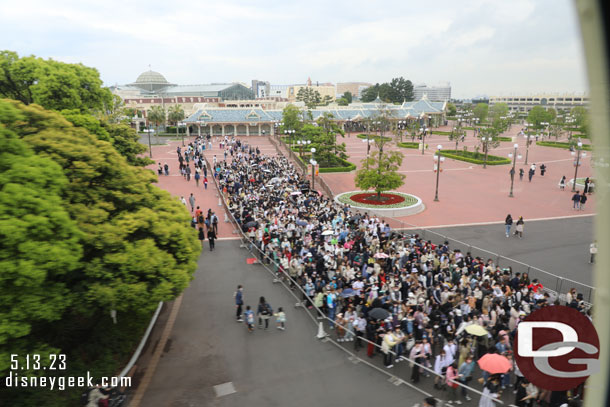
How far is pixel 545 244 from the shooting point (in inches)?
783

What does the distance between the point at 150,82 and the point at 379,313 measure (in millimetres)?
119357

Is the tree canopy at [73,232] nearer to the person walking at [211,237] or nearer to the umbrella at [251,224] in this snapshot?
the person walking at [211,237]

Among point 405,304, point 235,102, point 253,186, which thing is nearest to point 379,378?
point 405,304

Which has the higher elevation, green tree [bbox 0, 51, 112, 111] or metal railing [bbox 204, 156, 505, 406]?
green tree [bbox 0, 51, 112, 111]

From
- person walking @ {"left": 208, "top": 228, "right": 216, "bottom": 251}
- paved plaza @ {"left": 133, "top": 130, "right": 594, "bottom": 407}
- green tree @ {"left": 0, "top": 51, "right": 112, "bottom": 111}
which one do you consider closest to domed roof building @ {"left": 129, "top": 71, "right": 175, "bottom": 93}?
green tree @ {"left": 0, "top": 51, "right": 112, "bottom": 111}

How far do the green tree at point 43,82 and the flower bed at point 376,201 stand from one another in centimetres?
1779

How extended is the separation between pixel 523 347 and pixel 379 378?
8.34 metres

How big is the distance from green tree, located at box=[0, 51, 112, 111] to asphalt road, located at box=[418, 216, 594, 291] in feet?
73.2

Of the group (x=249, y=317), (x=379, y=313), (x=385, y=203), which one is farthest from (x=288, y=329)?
(x=385, y=203)

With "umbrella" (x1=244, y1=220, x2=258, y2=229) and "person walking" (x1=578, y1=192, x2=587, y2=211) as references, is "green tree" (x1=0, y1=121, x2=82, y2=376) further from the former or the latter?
"person walking" (x1=578, y1=192, x2=587, y2=211)

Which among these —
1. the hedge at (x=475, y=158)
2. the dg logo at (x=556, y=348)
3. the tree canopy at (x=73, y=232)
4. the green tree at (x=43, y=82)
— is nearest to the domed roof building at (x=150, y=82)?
the hedge at (x=475, y=158)

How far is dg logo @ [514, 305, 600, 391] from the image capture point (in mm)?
2385

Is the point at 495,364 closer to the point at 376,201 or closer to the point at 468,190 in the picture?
the point at 376,201

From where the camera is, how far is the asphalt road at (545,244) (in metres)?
17.0
